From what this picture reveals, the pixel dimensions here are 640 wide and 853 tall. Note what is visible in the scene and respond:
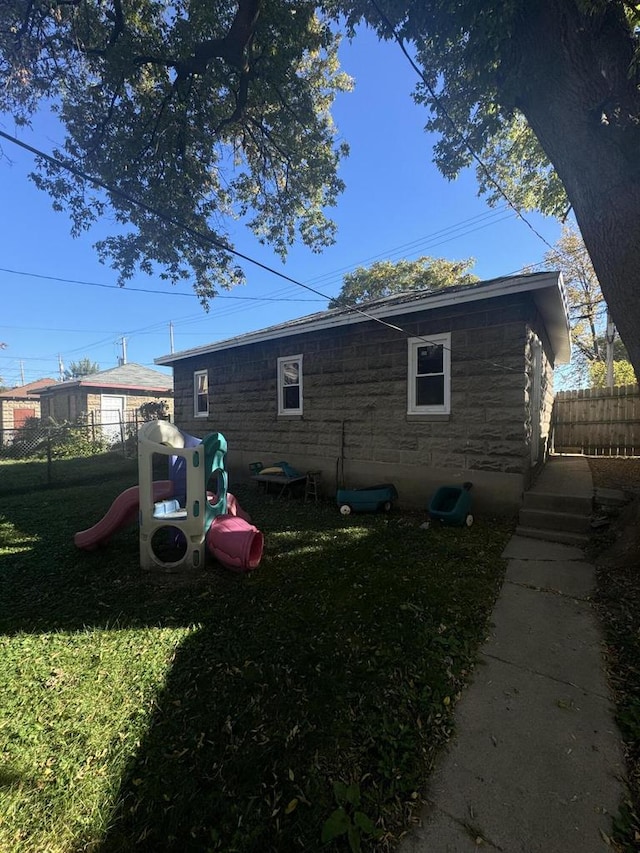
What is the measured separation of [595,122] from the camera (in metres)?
3.02

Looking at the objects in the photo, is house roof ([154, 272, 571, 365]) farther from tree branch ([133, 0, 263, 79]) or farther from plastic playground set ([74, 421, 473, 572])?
tree branch ([133, 0, 263, 79])

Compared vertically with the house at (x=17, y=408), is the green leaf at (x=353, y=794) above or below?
below

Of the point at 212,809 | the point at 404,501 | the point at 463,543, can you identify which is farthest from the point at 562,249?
the point at 212,809

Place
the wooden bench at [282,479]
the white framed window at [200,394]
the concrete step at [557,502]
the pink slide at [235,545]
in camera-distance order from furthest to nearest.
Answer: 1. the white framed window at [200,394]
2. the wooden bench at [282,479]
3. the concrete step at [557,502]
4. the pink slide at [235,545]

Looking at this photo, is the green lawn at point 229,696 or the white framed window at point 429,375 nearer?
the green lawn at point 229,696

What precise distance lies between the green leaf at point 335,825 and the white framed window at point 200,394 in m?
10.5

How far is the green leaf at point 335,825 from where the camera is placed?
1.49m

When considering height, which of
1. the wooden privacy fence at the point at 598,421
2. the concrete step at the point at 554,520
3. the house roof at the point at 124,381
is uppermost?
the house roof at the point at 124,381

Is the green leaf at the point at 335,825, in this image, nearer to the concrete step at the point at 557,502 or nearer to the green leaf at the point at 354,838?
the green leaf at the point at 354,838

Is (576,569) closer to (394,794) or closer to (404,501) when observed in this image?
(404,501)

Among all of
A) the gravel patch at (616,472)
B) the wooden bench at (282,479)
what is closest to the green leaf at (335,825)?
the wooden bench at (282,479)

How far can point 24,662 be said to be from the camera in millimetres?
2574

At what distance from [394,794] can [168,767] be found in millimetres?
1094

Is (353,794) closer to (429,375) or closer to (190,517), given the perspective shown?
(190,517)
